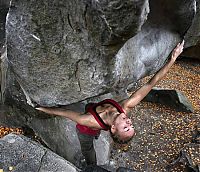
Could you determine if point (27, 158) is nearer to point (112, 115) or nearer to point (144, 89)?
point (112, 115)

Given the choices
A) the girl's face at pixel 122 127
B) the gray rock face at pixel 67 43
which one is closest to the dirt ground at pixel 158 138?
the girl's face at pixel 122 127

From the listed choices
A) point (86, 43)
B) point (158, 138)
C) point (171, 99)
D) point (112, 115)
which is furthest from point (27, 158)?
point (171, 99)

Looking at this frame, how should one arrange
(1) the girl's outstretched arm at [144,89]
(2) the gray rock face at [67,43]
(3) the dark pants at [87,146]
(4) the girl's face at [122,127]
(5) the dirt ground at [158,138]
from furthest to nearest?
(5) the dirt ground at [158,138], (3) the dark pants at [87,146], (1) the girl's outstretched arm at [144,89], (4) the girl's face at [122,127], (2) the gray rock face at [67,43]

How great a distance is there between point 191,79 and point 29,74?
307 inches

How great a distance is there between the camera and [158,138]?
762cm

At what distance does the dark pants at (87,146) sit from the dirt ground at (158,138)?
1.47 metres

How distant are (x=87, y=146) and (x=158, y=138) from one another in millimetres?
3096

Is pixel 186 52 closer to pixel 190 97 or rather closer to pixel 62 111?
pixel 190 97

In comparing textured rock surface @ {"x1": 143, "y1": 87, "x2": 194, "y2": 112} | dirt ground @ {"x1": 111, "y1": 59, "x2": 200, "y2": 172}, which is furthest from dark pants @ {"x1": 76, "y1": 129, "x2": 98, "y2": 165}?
textured rock surface @ {"x1": 143, "y1": 87, "x2": 194, "y2": 112}

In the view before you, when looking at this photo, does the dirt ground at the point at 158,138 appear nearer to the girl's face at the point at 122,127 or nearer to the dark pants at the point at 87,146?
the dark pants at the point at 87,146

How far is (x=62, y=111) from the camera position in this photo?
3941 millimetres

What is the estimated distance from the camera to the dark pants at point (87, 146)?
15.4ft

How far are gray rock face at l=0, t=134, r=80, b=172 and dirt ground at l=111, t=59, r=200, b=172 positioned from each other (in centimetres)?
203

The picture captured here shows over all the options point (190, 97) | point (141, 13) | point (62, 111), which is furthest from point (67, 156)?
point (190, 97)
